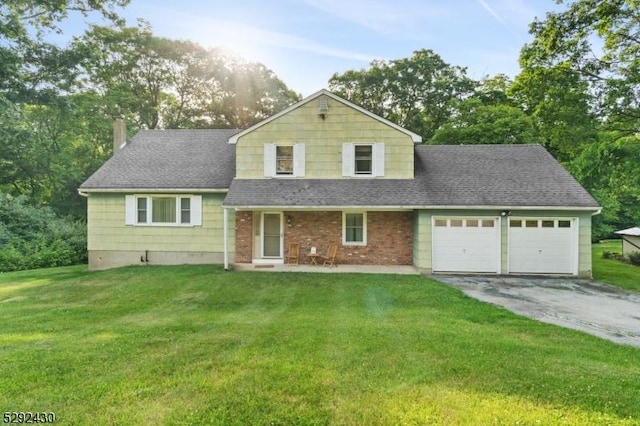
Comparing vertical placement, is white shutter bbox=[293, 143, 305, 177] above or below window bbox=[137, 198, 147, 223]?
above

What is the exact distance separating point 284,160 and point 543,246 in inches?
389

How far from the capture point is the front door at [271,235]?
1355 centimetres

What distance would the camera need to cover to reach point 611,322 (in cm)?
719

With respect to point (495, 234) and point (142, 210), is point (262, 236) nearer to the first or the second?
point (142, 210)

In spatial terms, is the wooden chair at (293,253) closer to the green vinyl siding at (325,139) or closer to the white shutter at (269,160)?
the green vinyl siding at (325,139)

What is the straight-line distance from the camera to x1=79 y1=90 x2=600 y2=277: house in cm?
1205

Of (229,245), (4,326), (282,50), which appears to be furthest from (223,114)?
(4,326)

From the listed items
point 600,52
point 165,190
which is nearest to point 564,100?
point 600,52

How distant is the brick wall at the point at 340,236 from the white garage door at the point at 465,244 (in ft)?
3.84

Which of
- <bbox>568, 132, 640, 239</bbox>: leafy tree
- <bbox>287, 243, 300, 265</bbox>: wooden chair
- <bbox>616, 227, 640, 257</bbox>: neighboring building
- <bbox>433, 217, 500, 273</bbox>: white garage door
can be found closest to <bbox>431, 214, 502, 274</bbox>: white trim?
<bbox>433, 217, 500, 273</bbox>: white garage door

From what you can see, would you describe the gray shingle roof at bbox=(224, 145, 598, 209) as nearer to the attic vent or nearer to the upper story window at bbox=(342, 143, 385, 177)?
the upper story window at bbox=(342, 143, 385, 177)

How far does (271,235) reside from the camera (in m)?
13.6

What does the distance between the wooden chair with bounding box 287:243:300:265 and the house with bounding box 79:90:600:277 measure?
227 mm

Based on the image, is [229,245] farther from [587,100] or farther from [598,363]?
[587,100]
